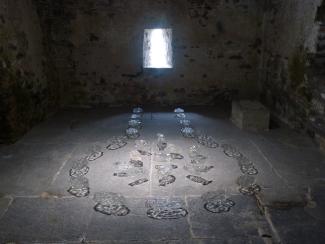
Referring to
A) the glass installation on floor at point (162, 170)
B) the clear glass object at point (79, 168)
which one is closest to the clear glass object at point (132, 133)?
the glass installation on floor at point (162, 170)

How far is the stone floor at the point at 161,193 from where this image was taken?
2209 millimetres

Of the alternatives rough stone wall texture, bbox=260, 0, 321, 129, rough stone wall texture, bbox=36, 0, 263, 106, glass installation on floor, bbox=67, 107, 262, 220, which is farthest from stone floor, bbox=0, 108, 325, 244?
rough stone wall texture, bbox=36, 0, 263, 106

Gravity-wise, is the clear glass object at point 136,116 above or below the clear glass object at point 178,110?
below

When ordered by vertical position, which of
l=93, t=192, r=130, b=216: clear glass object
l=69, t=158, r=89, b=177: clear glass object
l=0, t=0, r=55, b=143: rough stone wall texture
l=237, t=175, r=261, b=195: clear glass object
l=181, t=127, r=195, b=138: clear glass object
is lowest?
l=93, t=192, r=130, b=216: clear glass object

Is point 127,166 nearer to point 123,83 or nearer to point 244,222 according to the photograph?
point 244,222

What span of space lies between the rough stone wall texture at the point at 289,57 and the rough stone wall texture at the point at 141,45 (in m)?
0.40

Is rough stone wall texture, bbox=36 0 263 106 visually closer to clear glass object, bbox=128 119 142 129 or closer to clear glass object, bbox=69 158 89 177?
clear glass object, bbox=128 119 142 129

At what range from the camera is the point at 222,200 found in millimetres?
2633

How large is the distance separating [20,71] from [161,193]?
2721 mm

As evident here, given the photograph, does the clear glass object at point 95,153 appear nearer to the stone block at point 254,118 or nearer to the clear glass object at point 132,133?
the clear glass object at point 132,133

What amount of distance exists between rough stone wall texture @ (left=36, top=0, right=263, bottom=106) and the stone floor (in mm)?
1380

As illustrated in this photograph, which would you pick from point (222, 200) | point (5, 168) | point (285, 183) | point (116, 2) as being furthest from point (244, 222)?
point (116, 2)

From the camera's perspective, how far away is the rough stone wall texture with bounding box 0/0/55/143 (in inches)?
152

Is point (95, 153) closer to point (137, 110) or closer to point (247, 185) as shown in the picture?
point (247, 185)
